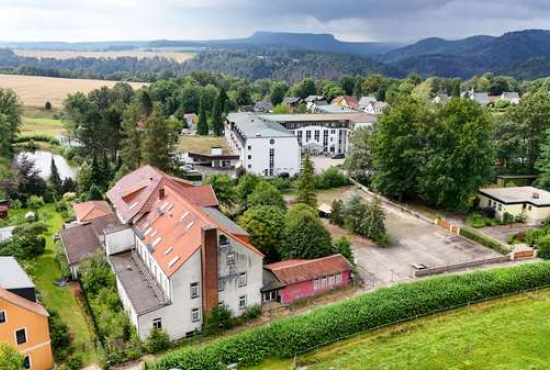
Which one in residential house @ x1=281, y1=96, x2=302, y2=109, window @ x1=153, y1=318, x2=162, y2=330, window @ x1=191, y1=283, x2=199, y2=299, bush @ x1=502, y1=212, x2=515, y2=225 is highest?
residential house @ x1=281, y1=96, x2=302, y2=109

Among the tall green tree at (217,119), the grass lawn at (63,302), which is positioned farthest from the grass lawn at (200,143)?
the grass lawn at (63,302)

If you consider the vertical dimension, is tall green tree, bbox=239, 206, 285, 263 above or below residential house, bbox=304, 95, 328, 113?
below

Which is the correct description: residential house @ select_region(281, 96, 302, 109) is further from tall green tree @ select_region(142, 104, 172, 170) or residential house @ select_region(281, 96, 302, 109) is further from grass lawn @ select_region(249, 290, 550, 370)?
grass lawn @ select_region(249, 290, 550, 370)

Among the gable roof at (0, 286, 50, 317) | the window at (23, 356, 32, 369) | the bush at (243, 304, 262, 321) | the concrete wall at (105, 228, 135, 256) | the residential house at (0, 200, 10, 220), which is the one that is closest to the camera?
the gable roof at (0, 286, 50, 317)

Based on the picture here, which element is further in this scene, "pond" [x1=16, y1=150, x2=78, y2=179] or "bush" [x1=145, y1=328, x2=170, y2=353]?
"pond" [x1=16, y1=150, x2=78, y2=179]

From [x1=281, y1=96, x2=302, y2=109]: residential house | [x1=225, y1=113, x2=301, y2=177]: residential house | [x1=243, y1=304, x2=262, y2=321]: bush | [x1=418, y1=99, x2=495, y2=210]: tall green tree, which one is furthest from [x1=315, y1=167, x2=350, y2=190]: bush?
[x1=281, y1=96, x2=302, y2=109]: residential house

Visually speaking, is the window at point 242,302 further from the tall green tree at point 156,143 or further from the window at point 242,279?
the tall green tree at point 156,143

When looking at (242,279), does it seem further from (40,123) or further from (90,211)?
(40,123)

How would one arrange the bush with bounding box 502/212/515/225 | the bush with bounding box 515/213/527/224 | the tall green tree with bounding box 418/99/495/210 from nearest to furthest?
1. the bush with bounding box 515/213/527/224
2. the bush with bounding box 502/212/515/225
3. the tall green tree with bounding box 418/99/495/210

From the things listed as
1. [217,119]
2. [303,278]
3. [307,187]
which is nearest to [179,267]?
[303,278]
